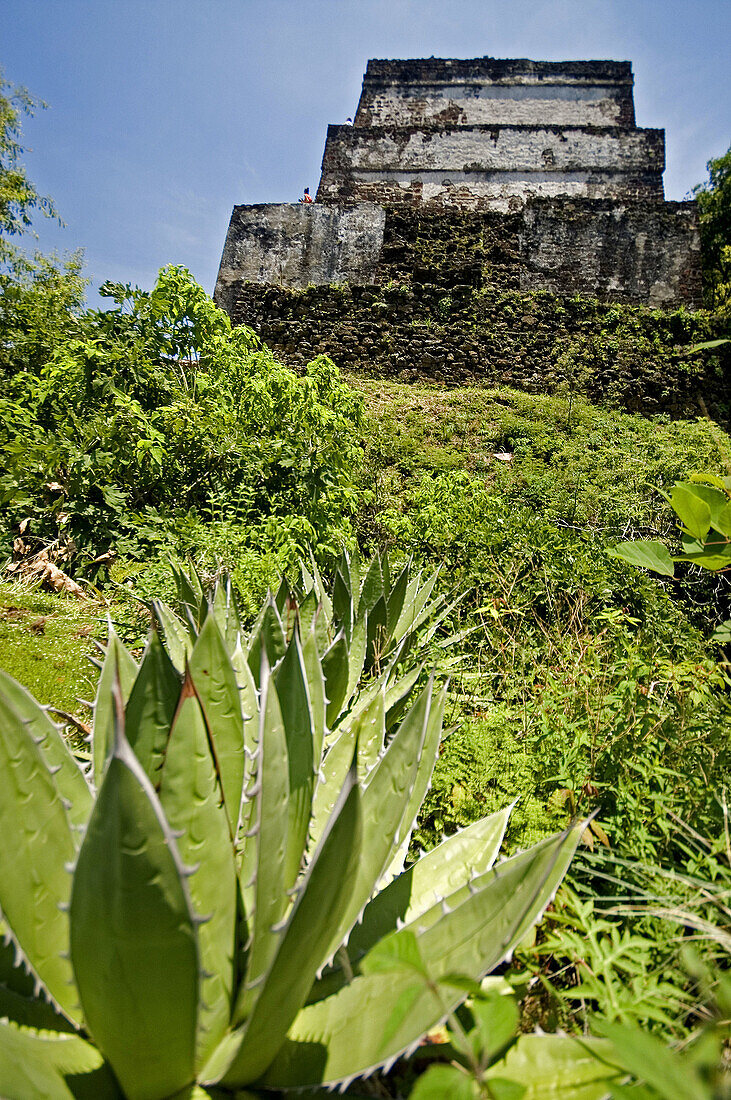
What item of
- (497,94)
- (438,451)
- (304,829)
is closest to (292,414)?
(438,451)

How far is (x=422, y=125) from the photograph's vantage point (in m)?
16.1

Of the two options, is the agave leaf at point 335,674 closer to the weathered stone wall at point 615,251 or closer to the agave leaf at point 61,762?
the agave leaf at point 61,762

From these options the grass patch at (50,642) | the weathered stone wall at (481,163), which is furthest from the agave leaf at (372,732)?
the weathered stone wall at (481,163)

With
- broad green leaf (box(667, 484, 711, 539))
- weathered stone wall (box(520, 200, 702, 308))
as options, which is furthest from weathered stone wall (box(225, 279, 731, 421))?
broad green leaf (box(667, 484, 711, 539))

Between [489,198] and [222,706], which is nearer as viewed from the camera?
[222,706]

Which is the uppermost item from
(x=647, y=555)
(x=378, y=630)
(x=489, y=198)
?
(x=489, y=198)

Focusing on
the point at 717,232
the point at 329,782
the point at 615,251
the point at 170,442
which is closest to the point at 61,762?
the point at 329,782

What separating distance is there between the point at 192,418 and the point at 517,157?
1636 centimetres

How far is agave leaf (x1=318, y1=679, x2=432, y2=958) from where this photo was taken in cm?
99

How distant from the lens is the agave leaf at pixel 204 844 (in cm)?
88

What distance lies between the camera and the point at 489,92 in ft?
53.9

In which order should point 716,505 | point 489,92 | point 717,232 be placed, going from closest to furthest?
point 716,505 < point 717,232 < point 489,92

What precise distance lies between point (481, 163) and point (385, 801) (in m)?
18.6

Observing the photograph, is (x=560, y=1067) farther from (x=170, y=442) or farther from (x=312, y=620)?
(x=170, y=442)
